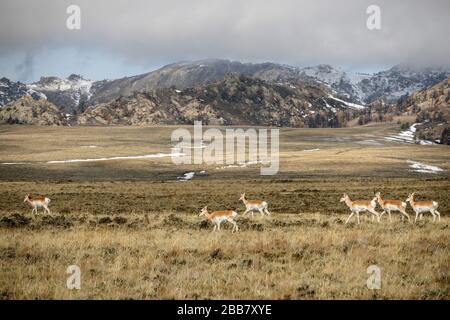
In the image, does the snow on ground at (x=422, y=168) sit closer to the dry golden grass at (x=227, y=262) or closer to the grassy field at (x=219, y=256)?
the grassy field at (x=219, y=256)

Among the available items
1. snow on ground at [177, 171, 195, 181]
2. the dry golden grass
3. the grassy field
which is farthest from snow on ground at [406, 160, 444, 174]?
the dry golden grass

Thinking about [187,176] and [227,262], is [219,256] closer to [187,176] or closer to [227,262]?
[227,262]

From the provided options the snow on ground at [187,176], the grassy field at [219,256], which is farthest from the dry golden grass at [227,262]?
the snow on ground at [187,176]

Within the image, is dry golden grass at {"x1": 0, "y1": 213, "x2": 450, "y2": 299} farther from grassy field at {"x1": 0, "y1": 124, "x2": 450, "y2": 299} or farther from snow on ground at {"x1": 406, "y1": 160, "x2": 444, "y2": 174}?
snow on ground at {"x1": 406, "y1": 160, "x2": 444, "y2": 174}

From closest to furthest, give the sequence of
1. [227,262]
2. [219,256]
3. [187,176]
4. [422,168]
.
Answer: [227,262], [219,256], [187,176], [422,168]

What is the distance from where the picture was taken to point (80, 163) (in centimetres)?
9312

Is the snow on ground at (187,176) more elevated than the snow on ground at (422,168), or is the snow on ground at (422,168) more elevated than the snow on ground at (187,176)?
the snow on ground at (422,168)

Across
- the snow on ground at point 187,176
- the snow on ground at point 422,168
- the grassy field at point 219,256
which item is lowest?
the snow on ground at point 187,176

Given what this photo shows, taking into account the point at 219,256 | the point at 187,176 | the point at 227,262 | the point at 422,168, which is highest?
the point at 227,262

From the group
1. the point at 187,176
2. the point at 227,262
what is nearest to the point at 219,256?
the point at 227,262

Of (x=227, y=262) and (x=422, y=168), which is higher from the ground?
(x=227, y=262)
